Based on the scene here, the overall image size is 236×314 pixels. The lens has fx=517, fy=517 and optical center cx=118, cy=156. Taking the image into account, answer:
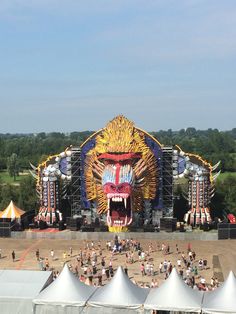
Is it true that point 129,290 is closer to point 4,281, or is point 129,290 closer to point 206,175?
point 4,281

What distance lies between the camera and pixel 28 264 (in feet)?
110

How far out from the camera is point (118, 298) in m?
20.8

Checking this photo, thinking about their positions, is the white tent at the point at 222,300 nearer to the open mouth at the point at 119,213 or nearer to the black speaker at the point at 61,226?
the open mouth at the point at 119,213

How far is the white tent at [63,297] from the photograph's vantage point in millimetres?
20625

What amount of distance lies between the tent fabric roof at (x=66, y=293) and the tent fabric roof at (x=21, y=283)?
521 millimetres

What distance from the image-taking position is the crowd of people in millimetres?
29406

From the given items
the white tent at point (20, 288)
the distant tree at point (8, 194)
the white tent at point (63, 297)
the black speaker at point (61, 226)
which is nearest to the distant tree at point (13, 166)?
the distant tree at point (8, 194)

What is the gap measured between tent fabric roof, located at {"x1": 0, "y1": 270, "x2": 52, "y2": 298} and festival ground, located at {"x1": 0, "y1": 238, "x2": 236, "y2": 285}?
25.4ft

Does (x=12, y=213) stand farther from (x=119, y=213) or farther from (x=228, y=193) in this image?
(x=228, y=193)

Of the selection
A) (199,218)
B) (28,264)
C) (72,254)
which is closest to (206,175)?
(199,218)

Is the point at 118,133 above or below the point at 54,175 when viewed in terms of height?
above

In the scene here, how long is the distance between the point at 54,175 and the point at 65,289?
82.6ft

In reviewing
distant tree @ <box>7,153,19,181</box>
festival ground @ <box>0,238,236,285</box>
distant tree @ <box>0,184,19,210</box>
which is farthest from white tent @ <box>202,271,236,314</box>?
distant tree @ <box>7,153,19,181</box>

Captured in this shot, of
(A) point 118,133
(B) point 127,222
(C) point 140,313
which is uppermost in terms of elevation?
(A) point 118,133
